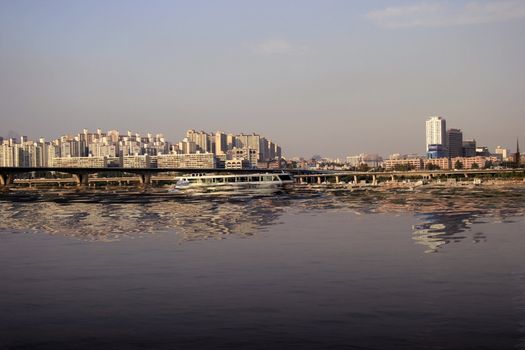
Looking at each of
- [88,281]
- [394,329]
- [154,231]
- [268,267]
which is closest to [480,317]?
[394,329]

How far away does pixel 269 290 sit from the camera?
1388 centimetres

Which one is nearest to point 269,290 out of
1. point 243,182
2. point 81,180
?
point 243,182

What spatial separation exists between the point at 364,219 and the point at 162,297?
2168 cm

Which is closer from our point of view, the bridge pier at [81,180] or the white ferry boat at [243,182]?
the white ferry boat at [243,182]

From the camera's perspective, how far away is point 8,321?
37.9 feet

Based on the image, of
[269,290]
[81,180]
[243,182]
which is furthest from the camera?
[81,180]

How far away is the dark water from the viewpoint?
10.1 metres

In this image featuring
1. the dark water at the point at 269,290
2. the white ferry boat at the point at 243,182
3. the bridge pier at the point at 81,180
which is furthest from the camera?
the bridge pier at the point at 81,180

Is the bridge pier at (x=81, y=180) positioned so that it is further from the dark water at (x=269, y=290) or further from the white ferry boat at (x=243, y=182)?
the dark water at (x=269, y=290)

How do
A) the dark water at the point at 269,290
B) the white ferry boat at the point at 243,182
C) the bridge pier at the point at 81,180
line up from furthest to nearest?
the bridge pier at the point at 81,180
the white ferry boat at the point at 243,182
the dark water at the point at 269,290

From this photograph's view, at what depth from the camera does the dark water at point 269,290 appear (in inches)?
399

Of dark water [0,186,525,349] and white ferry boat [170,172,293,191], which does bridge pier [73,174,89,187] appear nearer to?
white ferry boat [170,172,293,191]

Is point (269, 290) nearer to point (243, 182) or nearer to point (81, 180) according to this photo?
point (243, 182)

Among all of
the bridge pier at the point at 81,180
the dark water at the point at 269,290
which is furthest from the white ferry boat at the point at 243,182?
the bridge pier at the point at 81,180
